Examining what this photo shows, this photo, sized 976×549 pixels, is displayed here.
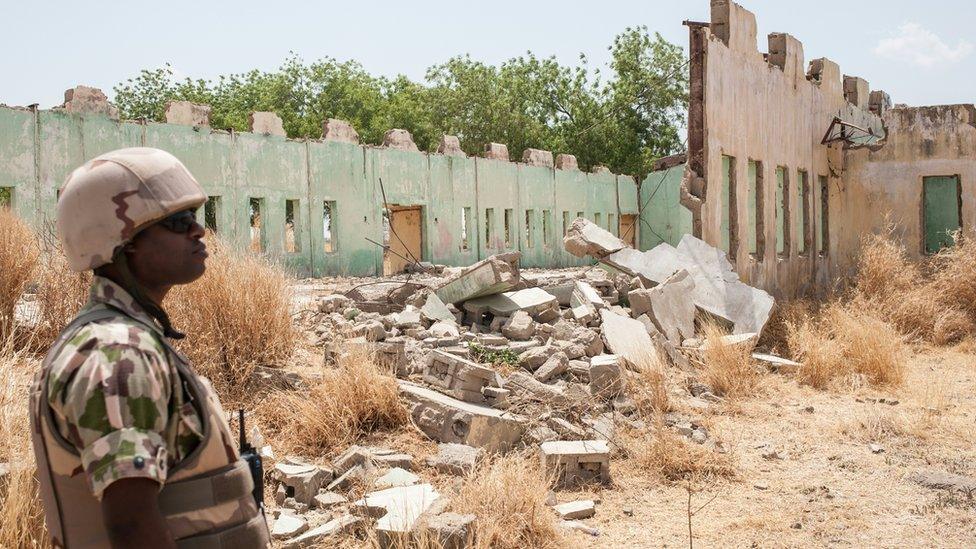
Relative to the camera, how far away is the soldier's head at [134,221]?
1.92 meters

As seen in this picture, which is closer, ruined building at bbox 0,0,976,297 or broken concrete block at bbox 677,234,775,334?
broken concrete block at bbox 677,234,775,334

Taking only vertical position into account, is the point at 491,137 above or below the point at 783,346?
above

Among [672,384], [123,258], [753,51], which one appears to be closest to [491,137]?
[753,51]

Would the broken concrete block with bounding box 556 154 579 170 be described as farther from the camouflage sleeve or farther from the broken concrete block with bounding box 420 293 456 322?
the camouflage sleeve

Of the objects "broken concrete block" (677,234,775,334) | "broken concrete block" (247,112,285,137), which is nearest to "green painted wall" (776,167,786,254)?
"broken concrete block" (677,234,775,334)

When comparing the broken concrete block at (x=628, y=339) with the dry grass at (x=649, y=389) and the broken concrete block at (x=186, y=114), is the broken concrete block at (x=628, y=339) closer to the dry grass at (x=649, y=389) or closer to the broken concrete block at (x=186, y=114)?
the dry grass at (x=649, y=389)

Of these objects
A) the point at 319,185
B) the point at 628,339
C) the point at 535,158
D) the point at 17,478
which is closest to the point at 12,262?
the point at 17,478

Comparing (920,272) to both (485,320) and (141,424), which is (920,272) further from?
(141,424)

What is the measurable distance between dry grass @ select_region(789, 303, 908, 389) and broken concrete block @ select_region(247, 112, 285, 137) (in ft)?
34.6

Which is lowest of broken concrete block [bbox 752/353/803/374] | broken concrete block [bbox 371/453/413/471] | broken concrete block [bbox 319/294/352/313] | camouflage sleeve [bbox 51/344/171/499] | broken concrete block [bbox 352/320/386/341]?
broken concrete block [bbox 752/353/803/374]

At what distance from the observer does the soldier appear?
5.71 feet

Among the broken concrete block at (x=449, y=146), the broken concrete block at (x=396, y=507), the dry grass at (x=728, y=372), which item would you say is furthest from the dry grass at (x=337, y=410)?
the broken concrete block at (x=449, y=146)

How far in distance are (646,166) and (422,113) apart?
8521mm

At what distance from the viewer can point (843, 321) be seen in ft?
39.5
